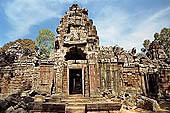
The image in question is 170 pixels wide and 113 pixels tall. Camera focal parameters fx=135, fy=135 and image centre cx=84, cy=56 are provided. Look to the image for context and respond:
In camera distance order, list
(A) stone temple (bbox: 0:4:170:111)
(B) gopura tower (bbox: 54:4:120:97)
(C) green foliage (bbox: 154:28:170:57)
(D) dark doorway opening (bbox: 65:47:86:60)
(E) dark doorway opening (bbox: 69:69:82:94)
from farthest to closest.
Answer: (C) green foliage (bbox: 154:28:170:57) < (E) dark doorway opening (bbox: 69:69:82:94) < (D) dark doorway opening (bbox: 65:47:86:60) < (A) stone temple (bbox: 0:4:170:111) < (B) gopura tower (bbox: 54:4:120:97)

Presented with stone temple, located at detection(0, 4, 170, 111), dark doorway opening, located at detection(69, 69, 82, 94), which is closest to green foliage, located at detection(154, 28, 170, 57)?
stone temple, located at detection(0, 4, 170, 111)

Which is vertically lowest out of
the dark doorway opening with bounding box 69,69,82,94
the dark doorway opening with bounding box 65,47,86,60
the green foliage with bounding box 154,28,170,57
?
the dark doorway opening with bounding box 69,69,82,94

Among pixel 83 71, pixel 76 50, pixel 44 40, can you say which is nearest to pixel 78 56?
pixel 76 50

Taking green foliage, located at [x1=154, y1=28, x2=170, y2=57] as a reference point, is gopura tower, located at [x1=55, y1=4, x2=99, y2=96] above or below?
below

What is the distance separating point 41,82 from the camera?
9.23 metres

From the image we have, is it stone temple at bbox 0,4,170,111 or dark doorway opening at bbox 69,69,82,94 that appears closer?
stone temple at bbox 0,4,170,111

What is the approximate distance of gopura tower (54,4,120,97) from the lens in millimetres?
7973

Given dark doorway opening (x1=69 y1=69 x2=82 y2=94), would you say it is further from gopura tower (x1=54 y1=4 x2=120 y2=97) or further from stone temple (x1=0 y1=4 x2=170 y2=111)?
gopura tower (x1=54 y1=4 x2=120 y2=97)

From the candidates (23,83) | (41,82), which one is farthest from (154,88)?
→ (23,83)

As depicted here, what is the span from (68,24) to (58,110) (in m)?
6.97

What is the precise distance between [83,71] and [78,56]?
8.27 ft

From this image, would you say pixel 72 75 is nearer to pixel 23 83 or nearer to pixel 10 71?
pixel 23 83

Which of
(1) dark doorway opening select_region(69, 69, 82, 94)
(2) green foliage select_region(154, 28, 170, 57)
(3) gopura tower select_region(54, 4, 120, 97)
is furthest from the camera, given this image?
(2) green foliage select_region(154, 28, 170, 57)

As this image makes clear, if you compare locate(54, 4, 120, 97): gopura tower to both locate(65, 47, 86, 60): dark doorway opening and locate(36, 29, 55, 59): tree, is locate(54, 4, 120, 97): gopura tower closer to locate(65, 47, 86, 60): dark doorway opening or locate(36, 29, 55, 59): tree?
locate(65, 47, 86, 60): dark doorway opening
